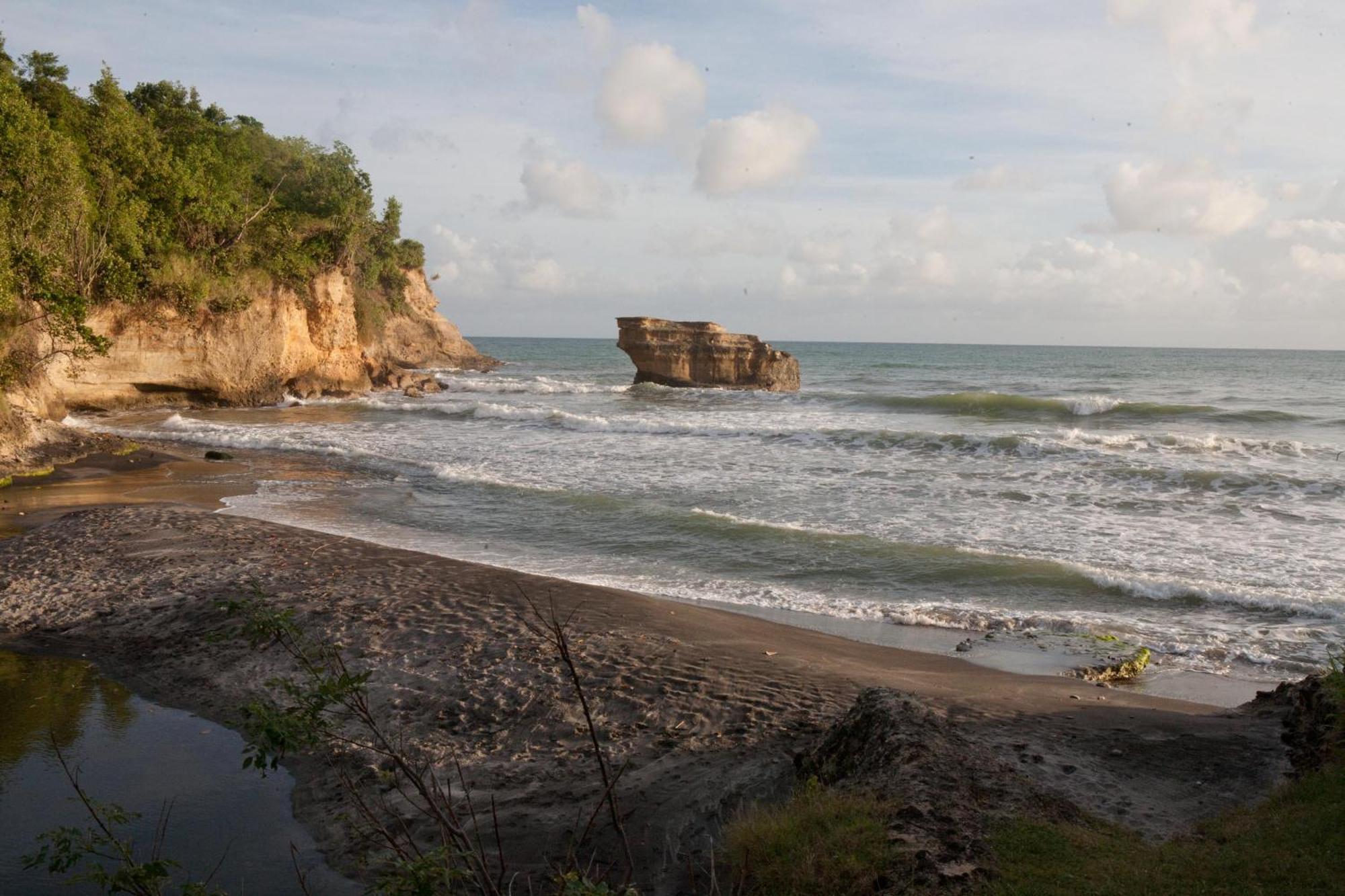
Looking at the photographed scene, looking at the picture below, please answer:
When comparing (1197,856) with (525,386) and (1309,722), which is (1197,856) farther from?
(525,386)

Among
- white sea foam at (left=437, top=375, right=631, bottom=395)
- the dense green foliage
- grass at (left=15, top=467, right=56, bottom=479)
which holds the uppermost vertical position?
the dense green foliage

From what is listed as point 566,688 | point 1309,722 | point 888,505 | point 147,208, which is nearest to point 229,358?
point 147,208

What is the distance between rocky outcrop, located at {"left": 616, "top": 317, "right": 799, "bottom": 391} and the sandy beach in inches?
1400

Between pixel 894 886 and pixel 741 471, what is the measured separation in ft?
55.8

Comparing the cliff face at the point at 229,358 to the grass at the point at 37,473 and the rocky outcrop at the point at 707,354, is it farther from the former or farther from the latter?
the rocky outcrop at the point at 707,354

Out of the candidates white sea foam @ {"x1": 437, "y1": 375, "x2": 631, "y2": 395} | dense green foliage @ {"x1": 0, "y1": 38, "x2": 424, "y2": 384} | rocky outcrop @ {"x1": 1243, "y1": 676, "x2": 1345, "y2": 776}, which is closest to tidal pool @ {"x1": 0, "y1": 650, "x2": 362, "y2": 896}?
rocky outcrop @ {"x1": 1243, "y1": 676, "x2": 1345, "y2": 776}

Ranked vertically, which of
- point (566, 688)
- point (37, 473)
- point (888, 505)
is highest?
point (37, 473)

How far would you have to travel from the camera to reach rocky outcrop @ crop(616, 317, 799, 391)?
4656cm

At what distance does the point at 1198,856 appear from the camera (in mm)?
4191

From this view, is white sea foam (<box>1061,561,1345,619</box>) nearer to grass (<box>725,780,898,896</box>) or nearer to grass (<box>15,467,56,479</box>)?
grass (<box>725,780,898,896</box>)

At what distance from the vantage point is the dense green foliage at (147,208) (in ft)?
60.8

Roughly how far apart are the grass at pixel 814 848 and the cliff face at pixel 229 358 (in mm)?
21354

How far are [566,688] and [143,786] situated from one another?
299 centimetres

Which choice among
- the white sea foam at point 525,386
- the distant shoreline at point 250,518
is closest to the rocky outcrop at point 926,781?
the distant shoreline at point 250,518
